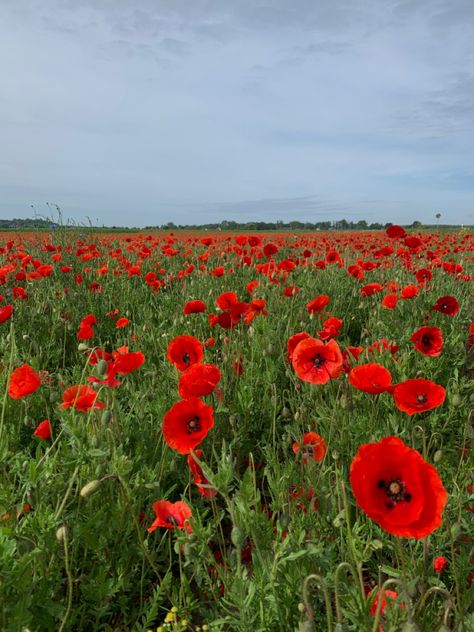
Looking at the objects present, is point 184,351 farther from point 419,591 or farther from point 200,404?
point 419,591

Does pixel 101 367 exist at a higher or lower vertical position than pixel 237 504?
higher

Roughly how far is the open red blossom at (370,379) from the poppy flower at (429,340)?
2.62 feet

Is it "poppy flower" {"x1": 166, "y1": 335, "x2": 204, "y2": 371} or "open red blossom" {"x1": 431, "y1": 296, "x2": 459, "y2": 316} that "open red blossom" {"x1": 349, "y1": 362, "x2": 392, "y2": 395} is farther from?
"open red blossom" {"x1": 431, "y1": 296, "x2": 459, "y2": 316}

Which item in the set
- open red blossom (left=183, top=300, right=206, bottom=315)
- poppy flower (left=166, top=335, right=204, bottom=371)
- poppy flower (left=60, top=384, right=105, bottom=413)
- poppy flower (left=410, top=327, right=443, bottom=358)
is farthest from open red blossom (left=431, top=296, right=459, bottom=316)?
poppy flower (left=60, top=384, right=105, bottom=413)

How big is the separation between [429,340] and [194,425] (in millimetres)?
1520

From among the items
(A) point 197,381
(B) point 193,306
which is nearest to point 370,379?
(A) point 197,381

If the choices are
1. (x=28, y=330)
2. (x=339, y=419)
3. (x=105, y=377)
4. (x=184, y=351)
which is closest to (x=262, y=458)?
(x=339, y=419)

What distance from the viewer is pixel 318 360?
1876 millimetres

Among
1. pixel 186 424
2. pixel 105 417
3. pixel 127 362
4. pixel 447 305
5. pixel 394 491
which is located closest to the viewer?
pixel 394 491

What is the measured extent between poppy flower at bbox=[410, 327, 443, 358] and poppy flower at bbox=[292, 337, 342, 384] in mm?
792

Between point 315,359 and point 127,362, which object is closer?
point 315,359

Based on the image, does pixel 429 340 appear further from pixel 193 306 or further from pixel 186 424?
pixel 186 424

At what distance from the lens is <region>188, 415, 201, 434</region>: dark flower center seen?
5.33 feet

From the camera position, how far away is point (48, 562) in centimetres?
155
